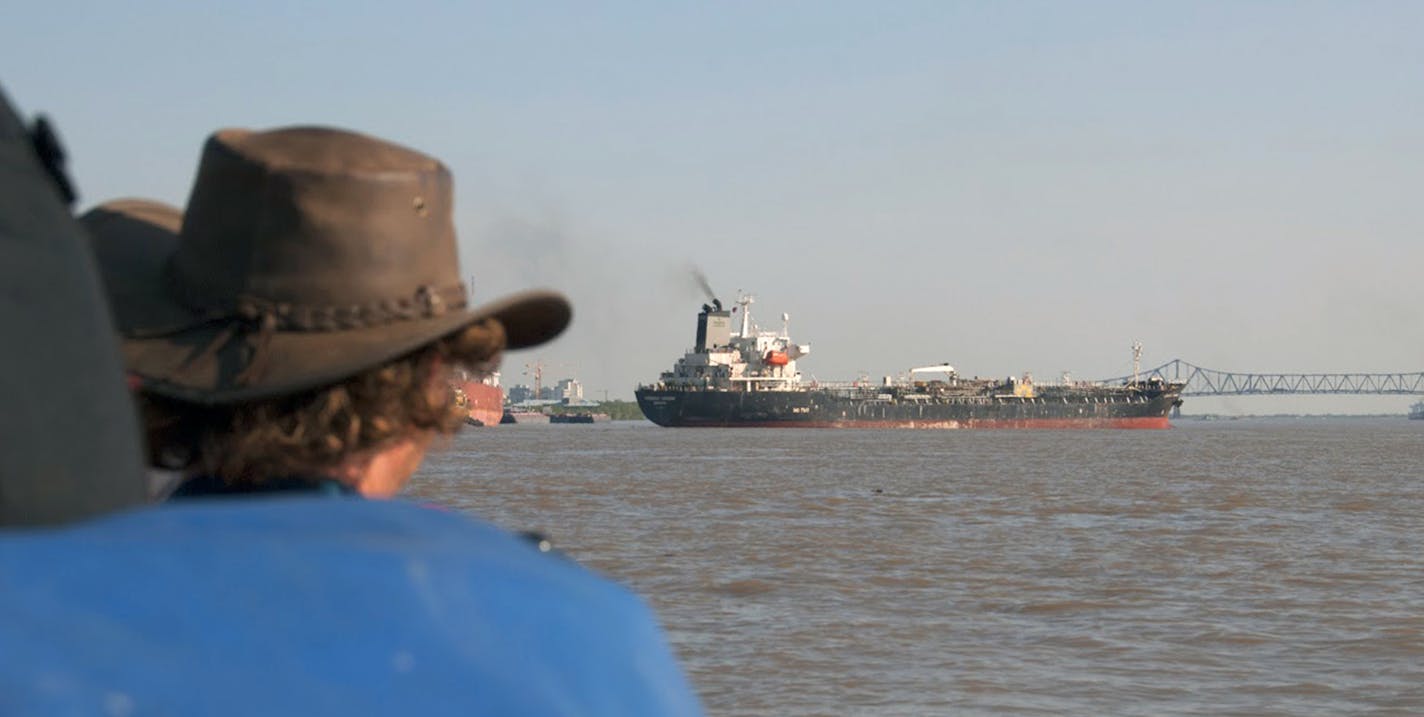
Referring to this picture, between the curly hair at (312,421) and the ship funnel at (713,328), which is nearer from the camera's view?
the curly hair at (312,421)

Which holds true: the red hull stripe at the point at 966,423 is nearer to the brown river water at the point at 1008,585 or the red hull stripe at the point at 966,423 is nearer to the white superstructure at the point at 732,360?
the white superstructure at the point at 732,360

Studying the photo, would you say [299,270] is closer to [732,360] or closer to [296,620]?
[296,620]

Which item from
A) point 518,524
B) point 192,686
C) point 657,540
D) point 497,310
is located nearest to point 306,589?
point 192,686

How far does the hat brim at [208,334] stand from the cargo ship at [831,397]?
81909 mm

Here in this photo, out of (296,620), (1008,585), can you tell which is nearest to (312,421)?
(296,620)

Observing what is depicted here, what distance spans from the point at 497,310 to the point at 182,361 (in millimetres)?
256

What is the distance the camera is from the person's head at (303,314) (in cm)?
129

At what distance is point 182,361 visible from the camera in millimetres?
1364

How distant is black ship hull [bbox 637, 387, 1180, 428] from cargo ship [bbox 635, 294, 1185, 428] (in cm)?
5

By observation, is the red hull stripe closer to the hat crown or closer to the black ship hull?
the black ship hull

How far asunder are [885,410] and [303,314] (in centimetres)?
8784

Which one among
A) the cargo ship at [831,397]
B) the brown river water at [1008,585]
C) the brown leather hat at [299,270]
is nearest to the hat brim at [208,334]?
the brown leather hat at [299,270]

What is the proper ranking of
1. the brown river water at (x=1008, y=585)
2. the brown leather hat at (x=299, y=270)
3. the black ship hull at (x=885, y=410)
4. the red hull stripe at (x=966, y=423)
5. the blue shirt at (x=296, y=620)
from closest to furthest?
1. the blue shirt at (x=296, y=620)
2. the brown leather hat at (x=299, y=270)
3. the brown river water at (x=1008, y=585)
4. the black ship hull at (x=885, y=410)
5. the red hull stripe at (x=966, y=423)

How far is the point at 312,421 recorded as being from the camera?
52.2 inches
